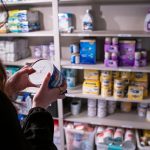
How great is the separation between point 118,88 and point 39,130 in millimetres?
1392

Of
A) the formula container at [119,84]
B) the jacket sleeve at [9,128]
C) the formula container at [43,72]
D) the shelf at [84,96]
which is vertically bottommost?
the shelf at [84,96]

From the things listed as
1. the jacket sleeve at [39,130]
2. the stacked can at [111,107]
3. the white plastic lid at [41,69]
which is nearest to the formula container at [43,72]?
the white plastic lid at [41,69]

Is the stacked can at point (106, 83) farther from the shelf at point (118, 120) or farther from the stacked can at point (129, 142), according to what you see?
Result: the stacked can at point (129, 142)

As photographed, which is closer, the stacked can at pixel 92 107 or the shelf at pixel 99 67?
the shelf at pixel 99 67

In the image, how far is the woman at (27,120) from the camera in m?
0.62

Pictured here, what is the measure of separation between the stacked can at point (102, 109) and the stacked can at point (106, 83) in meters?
0.14

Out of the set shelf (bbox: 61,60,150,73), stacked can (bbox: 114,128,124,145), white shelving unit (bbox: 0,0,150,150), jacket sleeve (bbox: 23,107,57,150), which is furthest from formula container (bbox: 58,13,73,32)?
Answer: jacket sleeve (bbox: 23,107,57,150)

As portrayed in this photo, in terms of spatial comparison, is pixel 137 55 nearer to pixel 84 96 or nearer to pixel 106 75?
pixel 106 75

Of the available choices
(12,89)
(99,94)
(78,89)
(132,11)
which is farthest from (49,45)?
(12,89)

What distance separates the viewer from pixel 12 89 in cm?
111

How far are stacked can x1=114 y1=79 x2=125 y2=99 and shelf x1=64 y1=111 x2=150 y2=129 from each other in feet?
0.92

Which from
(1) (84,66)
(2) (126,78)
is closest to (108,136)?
(2) (126,78)

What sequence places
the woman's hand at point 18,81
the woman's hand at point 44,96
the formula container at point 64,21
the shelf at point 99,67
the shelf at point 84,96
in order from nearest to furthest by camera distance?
the woman's hand at point 44,96 → the woman's hand at point 18,81 → the shelf at point 99,67 → the shelf at point 84,96 → the formula container at point 64,21

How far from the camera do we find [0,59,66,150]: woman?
0.62m
